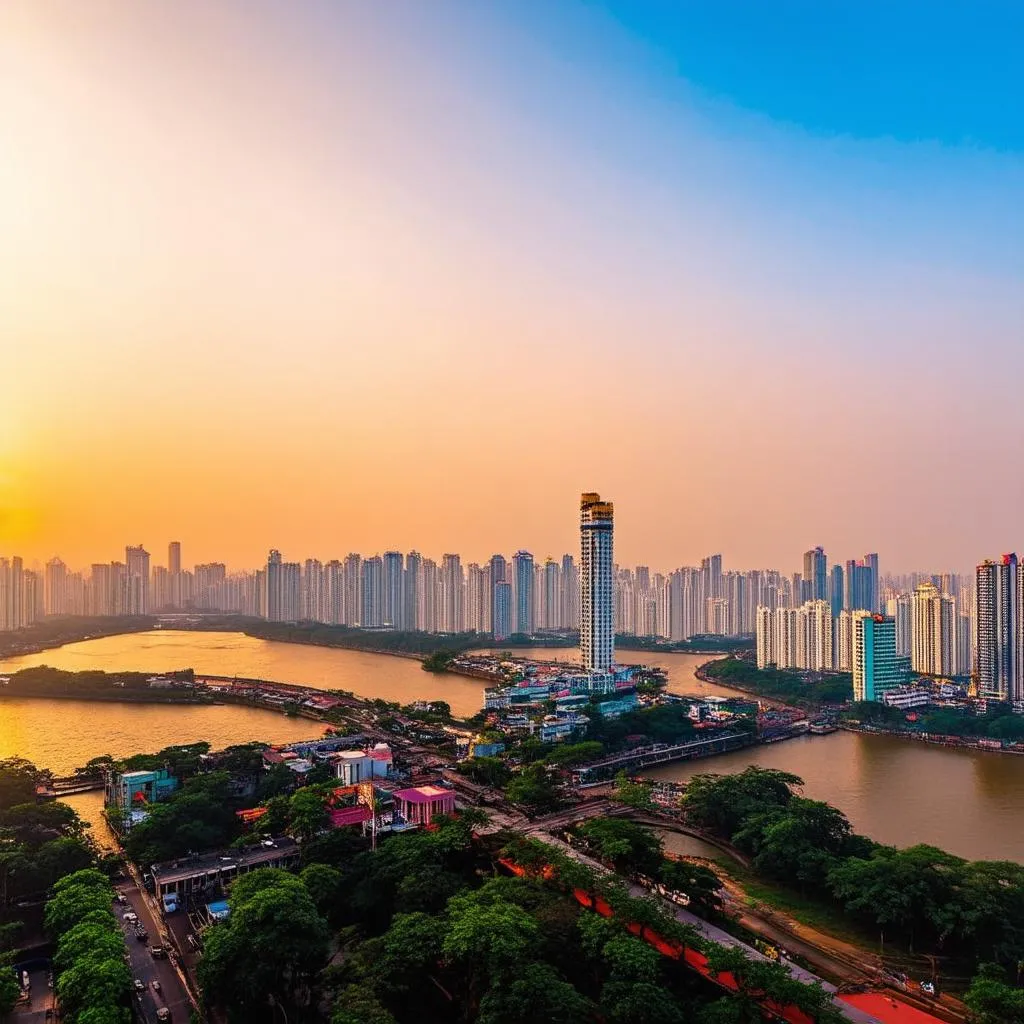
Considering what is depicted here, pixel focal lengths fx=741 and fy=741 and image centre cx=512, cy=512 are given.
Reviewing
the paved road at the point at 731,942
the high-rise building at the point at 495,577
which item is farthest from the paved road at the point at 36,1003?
the high-rise building at the point at 495,577

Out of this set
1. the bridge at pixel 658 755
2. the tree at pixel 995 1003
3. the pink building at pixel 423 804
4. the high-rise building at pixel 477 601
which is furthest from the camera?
the high-rise building at pixel 477 601

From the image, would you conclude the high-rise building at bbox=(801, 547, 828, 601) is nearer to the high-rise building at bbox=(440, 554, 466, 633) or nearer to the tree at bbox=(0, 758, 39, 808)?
the high-rise building at bbox=(440, 554, 466, 633)

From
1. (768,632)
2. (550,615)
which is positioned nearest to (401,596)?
(550,615)

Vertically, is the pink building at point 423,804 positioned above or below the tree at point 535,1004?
below

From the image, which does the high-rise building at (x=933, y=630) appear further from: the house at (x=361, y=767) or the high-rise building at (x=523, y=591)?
the house at (x=361, y=767)

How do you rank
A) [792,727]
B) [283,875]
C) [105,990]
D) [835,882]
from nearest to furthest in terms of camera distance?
[105,990] → [283,875] → [835,882] → [792,727]

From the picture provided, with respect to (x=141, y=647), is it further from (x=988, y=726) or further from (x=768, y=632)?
(x=988, y=726)
